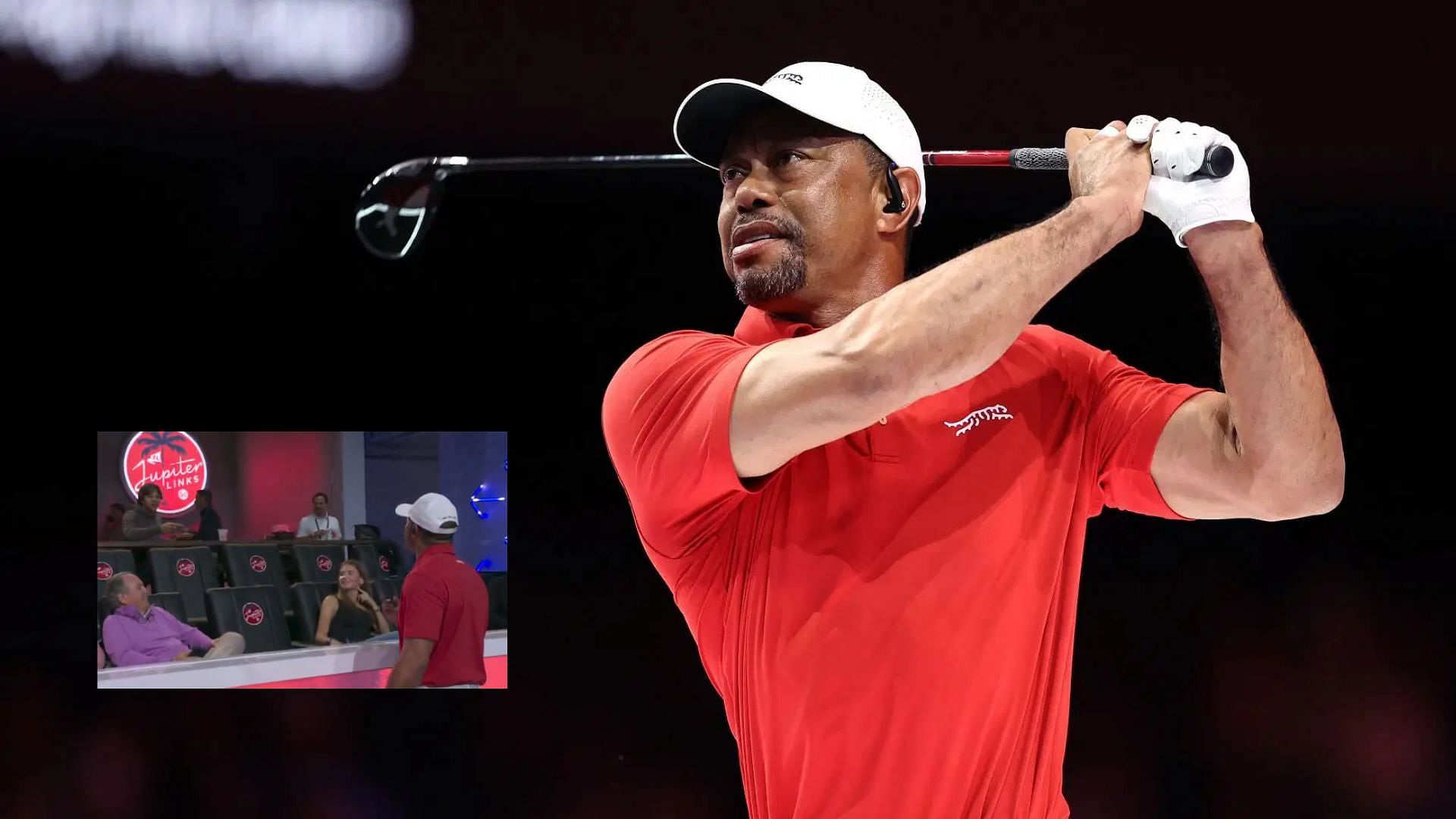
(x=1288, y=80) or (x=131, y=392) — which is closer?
(x=1288, y=80)

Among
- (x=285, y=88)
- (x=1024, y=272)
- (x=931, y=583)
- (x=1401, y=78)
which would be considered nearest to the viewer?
(x=1024, y=272)

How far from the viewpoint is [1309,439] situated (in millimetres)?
1352

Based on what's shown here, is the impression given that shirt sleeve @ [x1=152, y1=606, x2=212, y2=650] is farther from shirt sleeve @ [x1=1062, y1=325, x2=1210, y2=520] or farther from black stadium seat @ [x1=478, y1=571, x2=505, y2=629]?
shirt sleeve @ [x1=1062, y1=325, x2=1210, y2=520]

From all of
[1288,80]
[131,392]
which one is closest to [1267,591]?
[1288,80]

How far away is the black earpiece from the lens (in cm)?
157

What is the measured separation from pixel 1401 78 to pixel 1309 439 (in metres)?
3.19

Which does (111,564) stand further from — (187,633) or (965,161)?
(965,161)

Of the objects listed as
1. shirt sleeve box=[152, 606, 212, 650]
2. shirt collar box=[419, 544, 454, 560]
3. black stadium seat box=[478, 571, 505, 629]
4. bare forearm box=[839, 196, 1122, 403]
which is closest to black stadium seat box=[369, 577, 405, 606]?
shirt collar box=[419, 544, 454, 560]

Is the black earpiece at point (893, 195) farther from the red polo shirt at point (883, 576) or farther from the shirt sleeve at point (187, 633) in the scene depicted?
the shirt sleeve at point (187, 633)

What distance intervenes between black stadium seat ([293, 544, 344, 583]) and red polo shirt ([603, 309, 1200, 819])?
336 cm

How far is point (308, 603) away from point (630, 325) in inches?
60.6

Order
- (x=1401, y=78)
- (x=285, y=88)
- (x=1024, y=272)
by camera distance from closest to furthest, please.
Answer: (x=1024, y=272), (x=1401, y=78), (x=285, y=88)

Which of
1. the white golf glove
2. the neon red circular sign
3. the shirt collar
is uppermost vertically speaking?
the white golf glove

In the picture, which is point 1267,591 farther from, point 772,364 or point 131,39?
point 131,39
